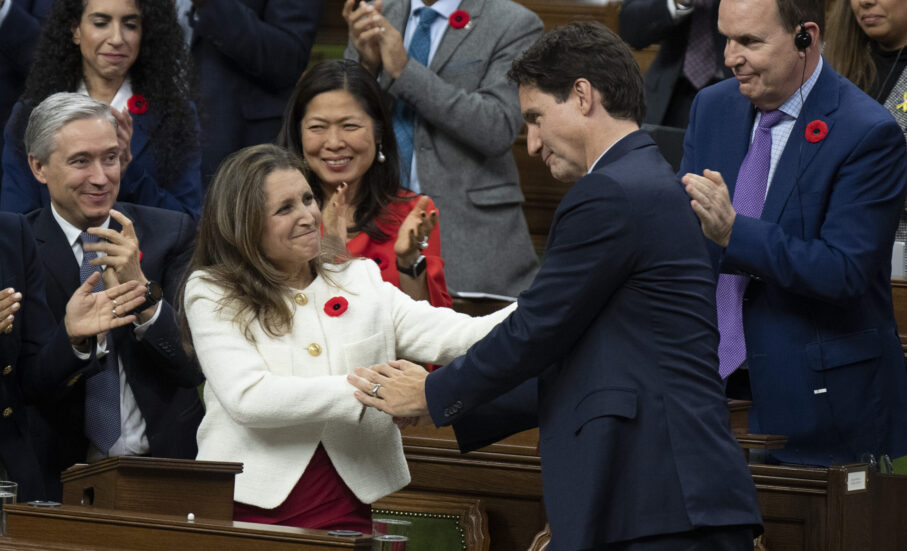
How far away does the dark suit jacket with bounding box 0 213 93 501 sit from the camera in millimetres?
2875

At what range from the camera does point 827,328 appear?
2.89 metres

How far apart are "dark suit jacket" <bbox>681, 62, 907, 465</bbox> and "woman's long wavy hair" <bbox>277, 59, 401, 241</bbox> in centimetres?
99

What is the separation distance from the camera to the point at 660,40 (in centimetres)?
400

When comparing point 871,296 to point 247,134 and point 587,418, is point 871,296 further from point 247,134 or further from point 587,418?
point 247,134

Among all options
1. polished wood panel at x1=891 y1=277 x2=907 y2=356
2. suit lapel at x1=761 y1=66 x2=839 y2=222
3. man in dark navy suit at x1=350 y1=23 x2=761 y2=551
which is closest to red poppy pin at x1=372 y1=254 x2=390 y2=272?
suit lapel at x1=761 y1=66 x2=839 y2=222

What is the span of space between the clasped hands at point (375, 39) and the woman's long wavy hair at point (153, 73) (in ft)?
1.62

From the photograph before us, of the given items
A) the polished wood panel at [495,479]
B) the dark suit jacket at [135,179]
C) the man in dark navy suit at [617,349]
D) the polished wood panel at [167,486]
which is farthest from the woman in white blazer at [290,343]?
the dark suit jacket at [135,179]

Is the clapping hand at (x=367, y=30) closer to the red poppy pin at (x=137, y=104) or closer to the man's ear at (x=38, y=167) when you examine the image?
the red poppy pin at (x=137, y=104)

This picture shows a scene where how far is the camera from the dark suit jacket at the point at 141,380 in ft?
9.95

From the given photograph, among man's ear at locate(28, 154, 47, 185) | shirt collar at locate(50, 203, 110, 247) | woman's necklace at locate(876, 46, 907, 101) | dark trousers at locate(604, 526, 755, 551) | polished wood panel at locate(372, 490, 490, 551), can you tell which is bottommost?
dark trousers at locate(604, 526, 755, 551)

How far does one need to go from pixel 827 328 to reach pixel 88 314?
1542 millimetres

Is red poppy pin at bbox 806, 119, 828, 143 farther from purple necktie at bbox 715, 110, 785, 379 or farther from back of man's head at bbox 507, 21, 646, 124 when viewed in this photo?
back of man's head at bbox 507, 21, 646, 124

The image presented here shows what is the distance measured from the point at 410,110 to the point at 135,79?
0.79m

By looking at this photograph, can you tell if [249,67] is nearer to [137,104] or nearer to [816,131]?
[137,104]
